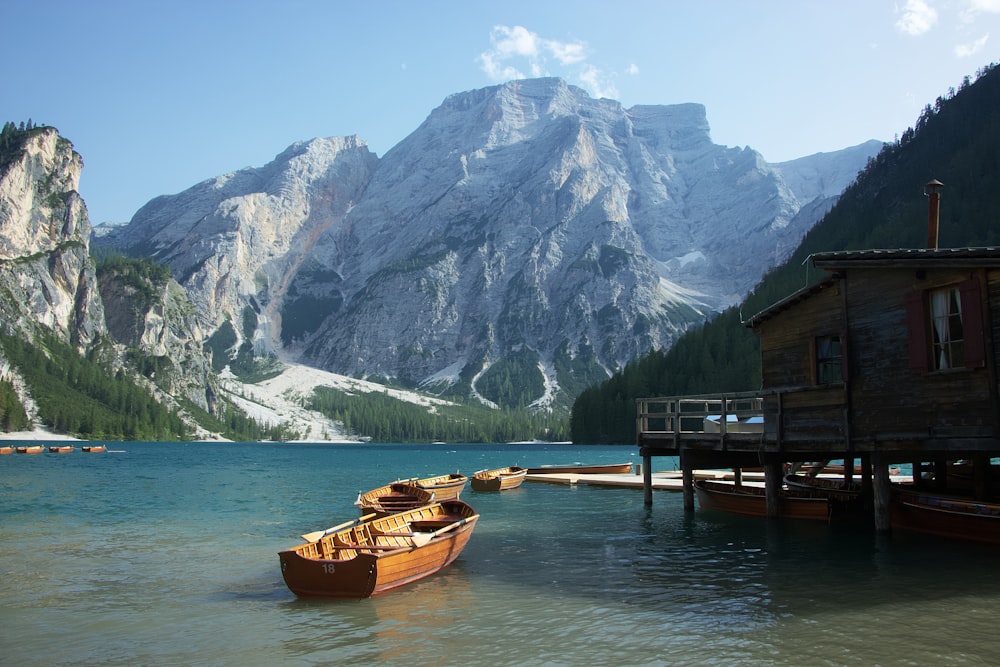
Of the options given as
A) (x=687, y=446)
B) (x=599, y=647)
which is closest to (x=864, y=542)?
(x=687, y=446)

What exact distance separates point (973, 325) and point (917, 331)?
202cm

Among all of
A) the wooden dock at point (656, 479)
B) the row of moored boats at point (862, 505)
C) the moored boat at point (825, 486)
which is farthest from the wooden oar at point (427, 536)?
the wooden dock at point (656, 479)

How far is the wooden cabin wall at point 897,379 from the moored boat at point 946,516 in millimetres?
4050

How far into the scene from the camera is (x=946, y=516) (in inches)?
1162

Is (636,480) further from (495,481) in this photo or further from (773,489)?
(773,489)

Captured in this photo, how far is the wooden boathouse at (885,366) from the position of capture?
82.4ft

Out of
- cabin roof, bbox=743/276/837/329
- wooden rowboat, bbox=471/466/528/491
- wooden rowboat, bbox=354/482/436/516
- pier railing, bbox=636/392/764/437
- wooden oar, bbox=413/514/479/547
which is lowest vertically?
wooden rowboat, bbox=471/466/528/491

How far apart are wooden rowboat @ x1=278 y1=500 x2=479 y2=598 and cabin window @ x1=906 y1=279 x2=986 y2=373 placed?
1709 centimetres

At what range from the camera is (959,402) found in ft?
84.7

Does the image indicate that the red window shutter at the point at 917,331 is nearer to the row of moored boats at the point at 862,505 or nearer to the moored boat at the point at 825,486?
the row of moored boats at the point at 862,505

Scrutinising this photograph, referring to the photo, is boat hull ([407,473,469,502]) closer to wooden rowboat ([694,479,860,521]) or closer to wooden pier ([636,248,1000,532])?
wooden rowboat ([694,479,860,521])

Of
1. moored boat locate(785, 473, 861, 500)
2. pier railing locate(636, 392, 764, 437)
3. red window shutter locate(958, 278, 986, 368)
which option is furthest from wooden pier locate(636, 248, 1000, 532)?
moored boat locate(785, 473, 861, 500)

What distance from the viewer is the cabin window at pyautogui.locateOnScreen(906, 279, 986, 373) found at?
25.0m

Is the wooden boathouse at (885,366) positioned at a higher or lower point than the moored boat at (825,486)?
higher
